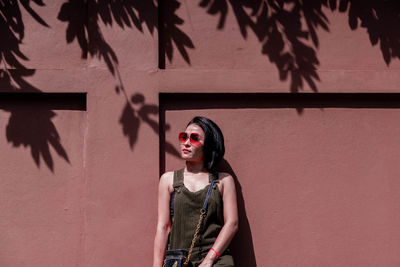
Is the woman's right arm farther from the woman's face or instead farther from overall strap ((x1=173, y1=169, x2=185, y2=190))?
the woman's face

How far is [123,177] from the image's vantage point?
4.52 meters

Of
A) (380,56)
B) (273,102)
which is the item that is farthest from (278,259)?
(380,56)

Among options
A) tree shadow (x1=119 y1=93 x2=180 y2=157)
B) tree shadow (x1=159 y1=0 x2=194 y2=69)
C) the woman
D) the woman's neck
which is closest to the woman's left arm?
the woman

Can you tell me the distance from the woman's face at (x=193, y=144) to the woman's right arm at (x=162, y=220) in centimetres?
28

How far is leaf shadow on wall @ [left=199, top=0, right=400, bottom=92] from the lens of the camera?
4.86 meters

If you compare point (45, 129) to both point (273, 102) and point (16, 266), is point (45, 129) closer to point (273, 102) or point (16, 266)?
point (16, 266)

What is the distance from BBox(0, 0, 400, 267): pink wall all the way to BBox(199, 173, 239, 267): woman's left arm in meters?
0.43

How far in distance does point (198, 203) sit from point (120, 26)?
1.93 m

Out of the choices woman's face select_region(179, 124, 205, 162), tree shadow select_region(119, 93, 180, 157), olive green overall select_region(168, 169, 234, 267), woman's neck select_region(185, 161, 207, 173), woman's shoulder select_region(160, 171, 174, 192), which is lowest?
olive green overall select_region(168, 169, 234, 267)

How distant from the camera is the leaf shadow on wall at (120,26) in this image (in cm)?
458

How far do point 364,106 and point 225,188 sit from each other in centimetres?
177

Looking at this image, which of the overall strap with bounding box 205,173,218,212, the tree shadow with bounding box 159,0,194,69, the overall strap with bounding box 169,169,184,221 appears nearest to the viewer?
the overall strap with bounding box 205,173,218,212

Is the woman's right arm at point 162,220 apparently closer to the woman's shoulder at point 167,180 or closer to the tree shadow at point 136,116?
the woman's shoulder at point 167,180

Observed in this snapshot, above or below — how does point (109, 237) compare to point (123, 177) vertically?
below
